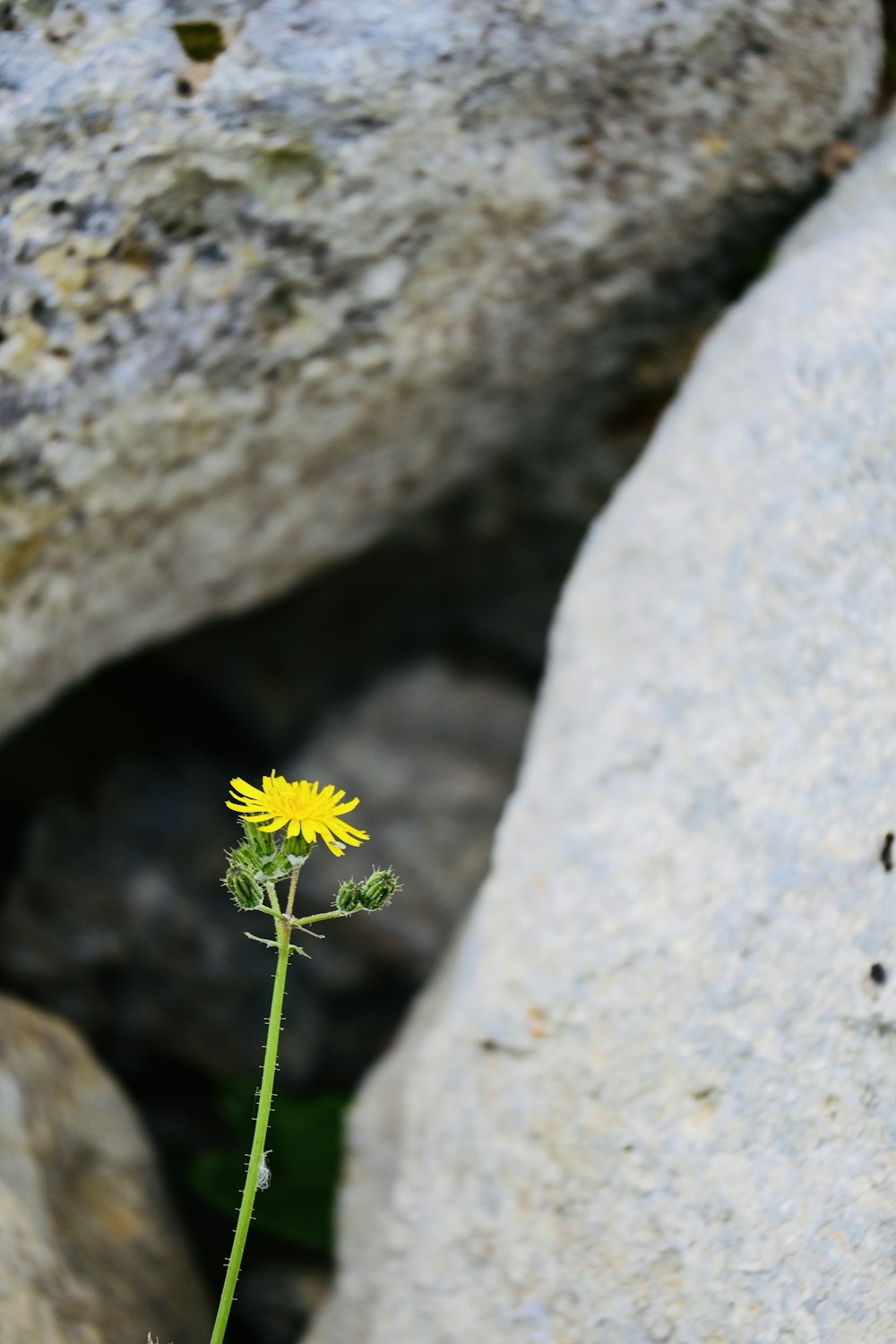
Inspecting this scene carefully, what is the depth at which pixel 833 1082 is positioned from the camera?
1.66 m

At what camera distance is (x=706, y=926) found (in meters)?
1.84

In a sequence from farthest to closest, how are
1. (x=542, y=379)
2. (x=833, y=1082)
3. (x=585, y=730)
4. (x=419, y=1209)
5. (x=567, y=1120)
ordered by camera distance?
1. (x=542, y=379)
2. (x=585, y=730)
3. (x=419, y=1209)
4. (x=567, y=1120)
5. (x=833, y=1082)

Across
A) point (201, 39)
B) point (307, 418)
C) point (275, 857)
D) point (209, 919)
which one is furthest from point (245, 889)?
point (209, 919)

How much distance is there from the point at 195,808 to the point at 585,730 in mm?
1861

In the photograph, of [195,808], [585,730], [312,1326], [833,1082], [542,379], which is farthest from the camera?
[195,808]

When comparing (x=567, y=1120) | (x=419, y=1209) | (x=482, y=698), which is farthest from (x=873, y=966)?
(x=482, y=698)

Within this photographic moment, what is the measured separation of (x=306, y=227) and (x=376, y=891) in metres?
1.29

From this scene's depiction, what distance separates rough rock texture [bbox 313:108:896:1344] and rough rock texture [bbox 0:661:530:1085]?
119 cm

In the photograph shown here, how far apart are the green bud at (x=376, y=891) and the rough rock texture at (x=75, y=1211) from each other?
0.82m

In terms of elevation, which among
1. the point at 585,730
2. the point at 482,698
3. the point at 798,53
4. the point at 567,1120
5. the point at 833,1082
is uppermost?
the point at 798,53

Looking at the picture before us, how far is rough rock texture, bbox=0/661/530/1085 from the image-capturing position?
3.46 metres

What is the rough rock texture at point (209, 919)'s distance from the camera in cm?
346

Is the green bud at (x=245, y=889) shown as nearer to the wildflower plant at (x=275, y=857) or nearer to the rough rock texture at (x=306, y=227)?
the wildflower plant at (x=275, y=857)

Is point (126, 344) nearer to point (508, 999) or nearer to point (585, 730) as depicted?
point (585, 730)
